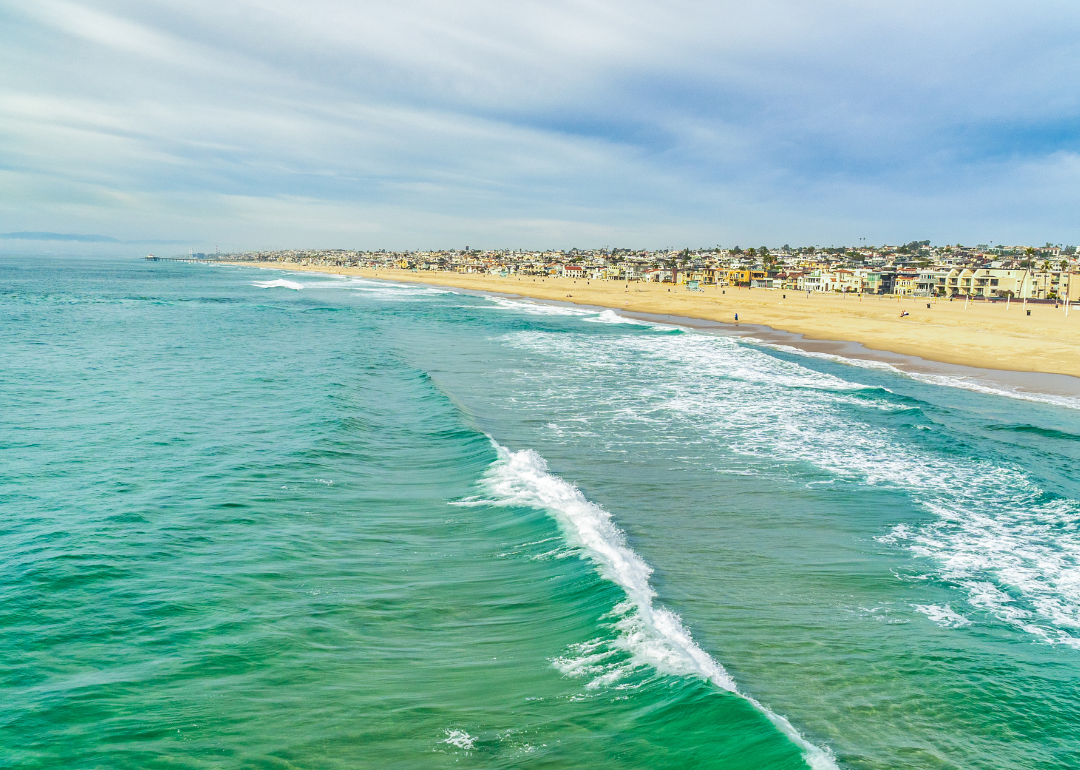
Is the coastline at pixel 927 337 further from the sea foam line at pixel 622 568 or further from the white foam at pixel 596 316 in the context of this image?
the sea foam line at pixel 622 568

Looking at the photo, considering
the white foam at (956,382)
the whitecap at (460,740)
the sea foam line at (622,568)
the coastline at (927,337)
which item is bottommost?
the whitecap at (460,740)

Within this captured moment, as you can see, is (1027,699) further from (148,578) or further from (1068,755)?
(148,578)

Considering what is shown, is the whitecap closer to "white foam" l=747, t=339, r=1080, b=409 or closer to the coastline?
"white foam" l=747, t=339, r=1080, b=409

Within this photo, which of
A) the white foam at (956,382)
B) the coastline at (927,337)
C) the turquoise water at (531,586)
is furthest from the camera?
the coastline at (927,337)

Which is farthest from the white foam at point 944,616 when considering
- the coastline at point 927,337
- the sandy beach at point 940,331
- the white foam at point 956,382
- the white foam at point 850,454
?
the sandy beach at point 940,331

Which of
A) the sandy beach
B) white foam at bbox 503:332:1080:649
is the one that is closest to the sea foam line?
white foam at bbox 503:332:1080:649

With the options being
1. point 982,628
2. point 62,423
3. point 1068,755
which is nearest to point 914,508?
point 982,628

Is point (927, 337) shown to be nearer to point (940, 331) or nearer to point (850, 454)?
point (940, 331)
